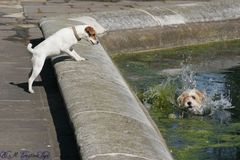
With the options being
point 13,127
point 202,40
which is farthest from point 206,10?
point 13,127

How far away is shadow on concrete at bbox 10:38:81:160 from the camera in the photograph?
5713 mm

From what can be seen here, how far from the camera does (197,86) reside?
927 cm

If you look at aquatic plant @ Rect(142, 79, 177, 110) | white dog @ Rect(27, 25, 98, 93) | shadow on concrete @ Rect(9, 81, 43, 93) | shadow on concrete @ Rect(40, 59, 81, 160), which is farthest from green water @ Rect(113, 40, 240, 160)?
shadow on concrete @ Rect(9, 81, 43, 93)

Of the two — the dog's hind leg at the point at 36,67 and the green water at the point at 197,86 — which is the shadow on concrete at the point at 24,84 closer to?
the dog's hind leg at the point at 36,67

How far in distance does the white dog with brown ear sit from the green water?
9 cm

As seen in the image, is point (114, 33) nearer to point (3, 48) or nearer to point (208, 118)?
point (3, 48)

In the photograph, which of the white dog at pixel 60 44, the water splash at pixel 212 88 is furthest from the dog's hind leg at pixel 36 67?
the water splash at pixel 212 88

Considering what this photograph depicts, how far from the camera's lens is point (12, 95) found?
7348 millimetres

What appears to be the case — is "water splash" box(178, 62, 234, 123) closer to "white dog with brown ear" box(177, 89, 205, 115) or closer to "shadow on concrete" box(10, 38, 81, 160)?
"white dog with brown ear" box(177, 89, 205, 115)

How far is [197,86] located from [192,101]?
1509 mm

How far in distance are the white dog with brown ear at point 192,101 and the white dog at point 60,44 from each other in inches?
49.4

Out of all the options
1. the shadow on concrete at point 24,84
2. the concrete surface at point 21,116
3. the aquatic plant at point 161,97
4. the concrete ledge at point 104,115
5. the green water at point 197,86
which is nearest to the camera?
the concrete ledge at point 104,115

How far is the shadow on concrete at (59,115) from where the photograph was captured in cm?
571

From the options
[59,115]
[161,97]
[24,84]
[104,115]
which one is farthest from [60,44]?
[104,115]
